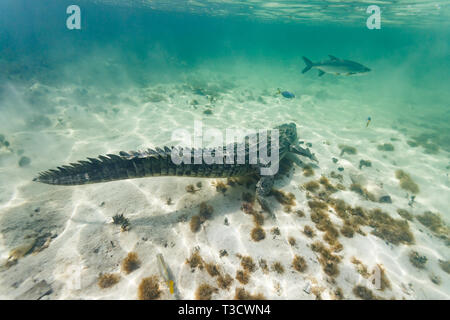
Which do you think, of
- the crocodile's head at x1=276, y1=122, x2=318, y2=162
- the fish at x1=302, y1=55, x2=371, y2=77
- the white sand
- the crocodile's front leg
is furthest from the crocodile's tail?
the fish at x1=302, y1=55, x2=371, y2=77

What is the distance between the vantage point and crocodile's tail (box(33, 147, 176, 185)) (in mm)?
3662

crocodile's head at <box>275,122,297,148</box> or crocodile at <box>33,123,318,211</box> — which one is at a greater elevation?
crocodile's head at <box>275,122,297,148</box>

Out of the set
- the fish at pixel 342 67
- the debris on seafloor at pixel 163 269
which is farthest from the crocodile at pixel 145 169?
the fish at pixel 342 67

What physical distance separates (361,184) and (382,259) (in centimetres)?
322

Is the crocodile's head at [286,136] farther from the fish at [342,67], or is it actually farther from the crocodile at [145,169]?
the fish at [342,67]

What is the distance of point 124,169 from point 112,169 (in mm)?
220

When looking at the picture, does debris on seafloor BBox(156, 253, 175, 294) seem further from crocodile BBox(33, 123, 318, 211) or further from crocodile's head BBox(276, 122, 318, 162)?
crocodile's head BBox(276, 122, 318, 162)

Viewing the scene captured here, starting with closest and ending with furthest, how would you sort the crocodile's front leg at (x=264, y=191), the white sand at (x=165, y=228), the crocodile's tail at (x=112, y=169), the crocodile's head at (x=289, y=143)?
1. the white sand at (x=165, y=228)
2. the crocodile's tail at (x=112, y=169)
3. the crocodile's front leg at (x=264, y=191)
4. the crocodile's head at (x=289, y=143)

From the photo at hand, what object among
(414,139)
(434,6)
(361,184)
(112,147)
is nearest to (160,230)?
(112,147)

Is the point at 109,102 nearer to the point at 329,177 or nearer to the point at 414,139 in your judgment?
the point at 329,177

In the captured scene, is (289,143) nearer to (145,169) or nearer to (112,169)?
(145,169)

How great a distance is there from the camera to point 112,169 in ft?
12.9

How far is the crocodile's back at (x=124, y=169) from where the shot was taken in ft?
12.1
